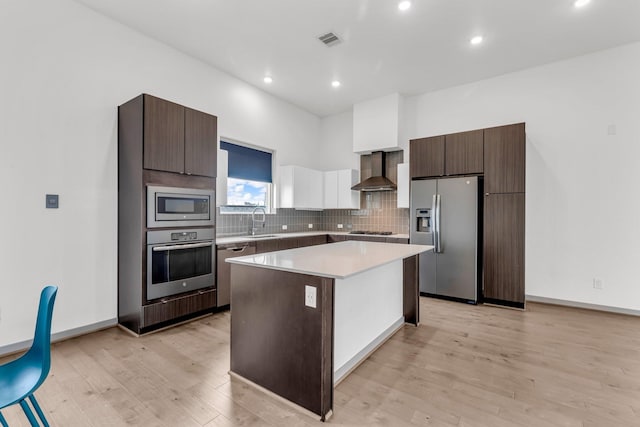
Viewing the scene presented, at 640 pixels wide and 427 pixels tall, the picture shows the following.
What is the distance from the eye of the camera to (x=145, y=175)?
2984 mm

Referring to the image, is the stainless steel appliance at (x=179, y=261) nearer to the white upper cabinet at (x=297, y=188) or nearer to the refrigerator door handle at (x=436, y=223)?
the white upper cabinet at (x=297, y=188)

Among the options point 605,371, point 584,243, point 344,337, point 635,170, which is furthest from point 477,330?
point 635,170

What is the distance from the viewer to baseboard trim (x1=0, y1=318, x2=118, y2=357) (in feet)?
8.36

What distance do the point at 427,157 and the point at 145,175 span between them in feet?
12.2

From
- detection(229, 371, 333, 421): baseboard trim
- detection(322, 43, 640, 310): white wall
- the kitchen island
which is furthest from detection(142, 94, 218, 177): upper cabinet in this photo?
detection(322, 43, 640, 310): white wall

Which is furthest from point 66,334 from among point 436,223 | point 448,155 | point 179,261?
point 448,155

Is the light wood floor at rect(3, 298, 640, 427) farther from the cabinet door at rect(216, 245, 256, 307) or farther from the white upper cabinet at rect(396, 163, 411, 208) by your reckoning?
the white upper cabinet at rect(396, 163, 411, 208)

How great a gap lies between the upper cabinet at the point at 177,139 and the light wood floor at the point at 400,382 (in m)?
1.73

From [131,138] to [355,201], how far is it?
3761 mm

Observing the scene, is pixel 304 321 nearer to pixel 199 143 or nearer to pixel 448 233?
pixel 199 143

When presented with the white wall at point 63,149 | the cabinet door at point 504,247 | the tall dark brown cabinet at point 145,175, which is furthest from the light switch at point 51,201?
the cabinet door at point 504,247

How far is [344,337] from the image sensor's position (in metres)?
2.29

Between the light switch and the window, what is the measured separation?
6.38 feet

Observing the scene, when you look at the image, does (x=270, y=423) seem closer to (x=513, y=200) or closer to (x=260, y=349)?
(x=260, y=349)
